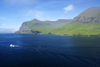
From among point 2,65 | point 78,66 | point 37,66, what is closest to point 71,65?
point 78,66

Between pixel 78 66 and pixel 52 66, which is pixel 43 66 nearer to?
pixel 52 66

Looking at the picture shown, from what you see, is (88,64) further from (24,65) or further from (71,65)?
(24,65)

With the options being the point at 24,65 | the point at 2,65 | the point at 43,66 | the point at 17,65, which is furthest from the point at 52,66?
the point at 2,65

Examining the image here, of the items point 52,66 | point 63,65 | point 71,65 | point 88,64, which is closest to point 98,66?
point 88,64

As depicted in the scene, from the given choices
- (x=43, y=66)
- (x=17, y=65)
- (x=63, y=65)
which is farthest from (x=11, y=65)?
(x=63, y=65)

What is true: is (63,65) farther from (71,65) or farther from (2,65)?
(2,65)

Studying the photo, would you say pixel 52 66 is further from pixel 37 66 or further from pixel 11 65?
pixel 11 65
